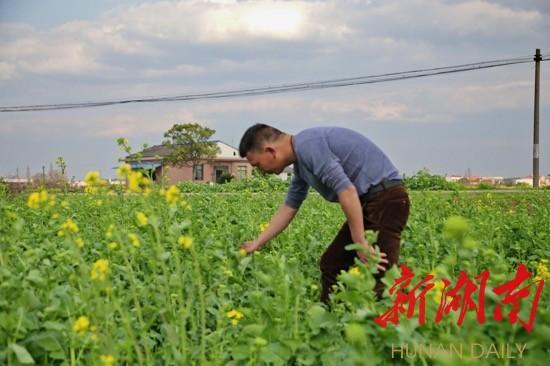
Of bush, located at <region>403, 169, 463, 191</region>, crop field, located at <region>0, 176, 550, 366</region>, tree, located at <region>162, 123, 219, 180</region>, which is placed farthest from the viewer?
tree, located at <region>162, 123, 219, 180</region>

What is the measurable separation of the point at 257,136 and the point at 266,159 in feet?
0.45

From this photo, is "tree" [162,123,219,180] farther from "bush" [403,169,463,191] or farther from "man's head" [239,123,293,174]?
"man's head" [239,123,293,174]

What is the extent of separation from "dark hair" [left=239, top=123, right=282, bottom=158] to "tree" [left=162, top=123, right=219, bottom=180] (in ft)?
136

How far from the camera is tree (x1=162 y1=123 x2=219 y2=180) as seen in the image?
45.6 metres

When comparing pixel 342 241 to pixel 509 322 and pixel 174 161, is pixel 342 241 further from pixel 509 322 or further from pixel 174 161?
pixel 174 161

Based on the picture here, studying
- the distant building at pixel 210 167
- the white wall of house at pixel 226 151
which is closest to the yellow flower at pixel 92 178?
the distant building at pixel 210 167

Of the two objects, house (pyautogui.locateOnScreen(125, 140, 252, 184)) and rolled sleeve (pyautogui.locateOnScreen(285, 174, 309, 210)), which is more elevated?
rolled sleeve (pyautogui.locateOnScreen(285, 174, 309, 210))

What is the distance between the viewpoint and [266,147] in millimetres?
3775

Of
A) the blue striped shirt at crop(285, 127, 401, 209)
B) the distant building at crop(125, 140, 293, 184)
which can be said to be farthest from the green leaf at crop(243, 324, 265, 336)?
the distant building at crop(125, 140, 293, 184)

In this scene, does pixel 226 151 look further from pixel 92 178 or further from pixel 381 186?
pixel 92 178

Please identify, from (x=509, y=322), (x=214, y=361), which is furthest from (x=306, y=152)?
(x=509, y=322)

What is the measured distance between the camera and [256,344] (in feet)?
7.75

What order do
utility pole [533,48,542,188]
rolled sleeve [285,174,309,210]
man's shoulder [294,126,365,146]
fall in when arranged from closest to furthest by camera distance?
man's shoulder [294,126,365,146] → rolled sleeve [285,174,309,210] → utility pole [533,48,542,188]

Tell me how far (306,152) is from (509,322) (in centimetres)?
184
